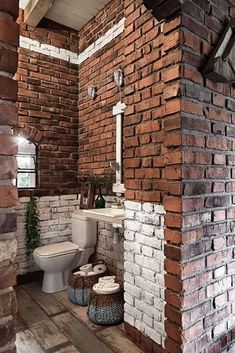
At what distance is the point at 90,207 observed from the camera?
9.87ft

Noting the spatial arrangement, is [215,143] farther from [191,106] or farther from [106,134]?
[106,134]

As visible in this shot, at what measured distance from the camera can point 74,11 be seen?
307cm

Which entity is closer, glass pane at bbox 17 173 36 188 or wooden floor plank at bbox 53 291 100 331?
wooden floor plank at bbox 53 291 100 331

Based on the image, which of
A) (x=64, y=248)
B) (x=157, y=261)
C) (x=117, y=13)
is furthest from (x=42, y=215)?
(x=117, y=13)

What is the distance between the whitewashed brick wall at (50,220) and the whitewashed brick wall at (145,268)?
1.55m

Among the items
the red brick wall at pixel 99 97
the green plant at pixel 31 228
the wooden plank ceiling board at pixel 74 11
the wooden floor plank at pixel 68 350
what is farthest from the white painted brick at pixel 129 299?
the wooden plank ceiling board at pixel 74 11

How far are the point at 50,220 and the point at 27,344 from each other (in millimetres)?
1505

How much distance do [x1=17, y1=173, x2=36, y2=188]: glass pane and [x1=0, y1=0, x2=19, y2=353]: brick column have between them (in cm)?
251

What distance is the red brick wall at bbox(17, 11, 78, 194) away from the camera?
3104 mm

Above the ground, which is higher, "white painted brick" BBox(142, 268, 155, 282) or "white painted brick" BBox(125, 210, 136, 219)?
"white painted brick" BBox(125, 210, 136, 219)

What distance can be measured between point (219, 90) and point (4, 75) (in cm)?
134

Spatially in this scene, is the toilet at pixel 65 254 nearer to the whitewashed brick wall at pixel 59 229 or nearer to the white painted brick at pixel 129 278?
the whitewashed brick wall at pixel 59 229

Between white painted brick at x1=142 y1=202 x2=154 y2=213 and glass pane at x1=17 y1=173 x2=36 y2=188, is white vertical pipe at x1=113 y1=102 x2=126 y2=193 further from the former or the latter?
glass pane at x1=17 y1=173 x2=36 y2=188

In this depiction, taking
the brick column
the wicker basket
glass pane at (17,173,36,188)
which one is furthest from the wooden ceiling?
the wicker basket
